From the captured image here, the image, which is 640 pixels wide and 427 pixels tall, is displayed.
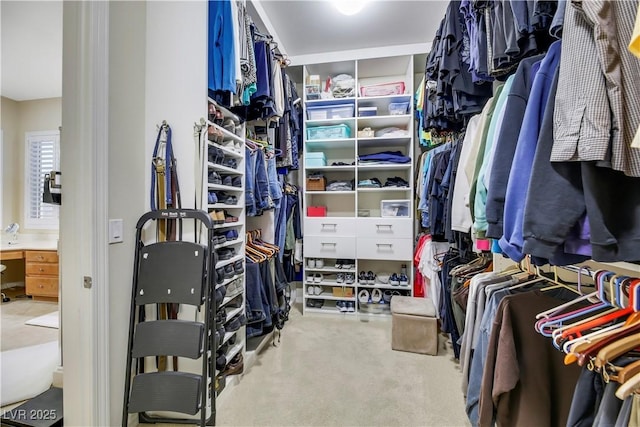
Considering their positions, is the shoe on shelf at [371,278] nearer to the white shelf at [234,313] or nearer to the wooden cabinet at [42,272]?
the white shelf at [234,313]

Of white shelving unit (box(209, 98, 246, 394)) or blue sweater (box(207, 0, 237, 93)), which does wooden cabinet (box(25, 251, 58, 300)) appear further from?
blue sweater (box(207, 0, 237, 93))

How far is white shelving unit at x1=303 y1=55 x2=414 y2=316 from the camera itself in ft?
9.98

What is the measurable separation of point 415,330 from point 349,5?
2686mm

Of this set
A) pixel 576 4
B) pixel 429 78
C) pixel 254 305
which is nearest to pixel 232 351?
pixel 254 305

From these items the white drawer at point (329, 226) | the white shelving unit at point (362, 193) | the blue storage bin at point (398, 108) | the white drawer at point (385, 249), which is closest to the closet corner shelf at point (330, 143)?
the white shelving unit at point (362, 193)

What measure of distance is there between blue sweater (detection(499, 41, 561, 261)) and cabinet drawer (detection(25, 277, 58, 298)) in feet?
15.9

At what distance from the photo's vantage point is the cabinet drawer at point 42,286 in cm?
362

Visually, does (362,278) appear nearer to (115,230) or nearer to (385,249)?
(385,249)

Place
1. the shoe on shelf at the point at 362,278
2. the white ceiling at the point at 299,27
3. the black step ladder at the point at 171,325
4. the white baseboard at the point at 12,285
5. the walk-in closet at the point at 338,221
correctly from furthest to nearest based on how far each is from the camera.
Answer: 1. the white baseboard at the point at 12,285
2. the shoe on shelf at the point at 362,278
3. the white ceiling at the point at 299,27
4. the black step ladder at the point at 171,325
5. the walk-in closet at the point at 338,221

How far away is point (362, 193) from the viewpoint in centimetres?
352

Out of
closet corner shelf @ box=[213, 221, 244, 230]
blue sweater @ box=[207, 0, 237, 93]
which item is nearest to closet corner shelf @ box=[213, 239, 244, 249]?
closet corner shelf @ box=[213, 221, 244, 230]

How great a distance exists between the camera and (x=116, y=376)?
4.50 feet

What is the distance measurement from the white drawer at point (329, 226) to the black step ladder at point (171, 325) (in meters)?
1.84

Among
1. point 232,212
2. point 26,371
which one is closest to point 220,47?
point 232,212
